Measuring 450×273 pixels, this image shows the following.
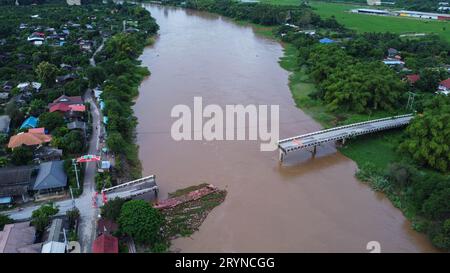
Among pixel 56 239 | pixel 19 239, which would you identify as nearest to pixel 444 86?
pixel 56 239

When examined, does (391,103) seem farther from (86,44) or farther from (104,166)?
(86,44)

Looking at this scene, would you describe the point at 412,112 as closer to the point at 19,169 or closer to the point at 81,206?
the point at 81,206

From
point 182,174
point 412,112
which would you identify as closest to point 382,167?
point 412,112

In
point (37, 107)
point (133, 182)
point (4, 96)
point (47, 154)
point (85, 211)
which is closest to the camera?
point (85, 211)

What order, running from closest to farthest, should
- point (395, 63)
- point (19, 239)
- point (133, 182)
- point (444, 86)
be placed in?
point (19, 239)
point (133, 182)
point (444, 86)
point (395, 63)

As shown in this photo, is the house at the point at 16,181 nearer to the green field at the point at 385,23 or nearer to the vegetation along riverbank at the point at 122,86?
the vegetation along riverbank at the point at 122,86

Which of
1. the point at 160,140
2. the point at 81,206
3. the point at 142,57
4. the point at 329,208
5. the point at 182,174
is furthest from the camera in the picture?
the point at 142,57

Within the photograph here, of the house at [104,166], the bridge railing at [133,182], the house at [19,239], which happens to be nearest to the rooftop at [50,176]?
the house at [104,166]
